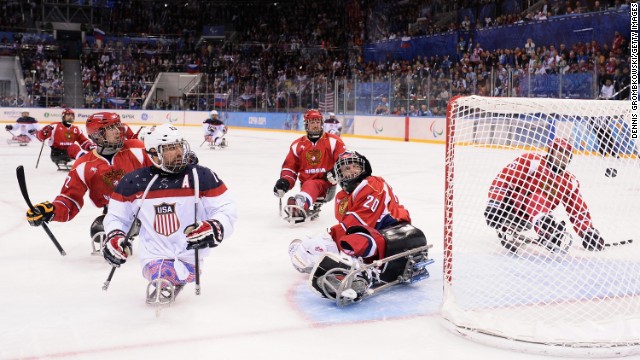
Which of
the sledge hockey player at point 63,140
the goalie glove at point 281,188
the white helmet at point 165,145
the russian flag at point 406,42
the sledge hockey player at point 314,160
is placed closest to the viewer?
the white helmet at point 165,145

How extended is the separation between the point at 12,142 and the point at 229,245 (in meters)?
10.8

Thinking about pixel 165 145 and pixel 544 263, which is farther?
pixel 544 263

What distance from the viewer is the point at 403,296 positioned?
10.5 feet

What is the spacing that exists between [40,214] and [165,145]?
1.05 m

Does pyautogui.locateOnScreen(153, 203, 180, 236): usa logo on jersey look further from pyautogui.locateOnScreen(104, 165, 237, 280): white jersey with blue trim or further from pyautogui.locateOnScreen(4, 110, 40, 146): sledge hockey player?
pyautogui.locateOnScreen(4, 110, 40, 146): sledge hockey player

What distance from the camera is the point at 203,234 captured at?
2.77 meters

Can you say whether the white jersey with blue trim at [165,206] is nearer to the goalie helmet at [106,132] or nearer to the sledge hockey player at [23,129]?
the goalie helmet at [106,132]

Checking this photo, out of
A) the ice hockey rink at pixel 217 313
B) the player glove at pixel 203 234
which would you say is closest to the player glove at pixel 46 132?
the ice hockey rink at pixel 217 313

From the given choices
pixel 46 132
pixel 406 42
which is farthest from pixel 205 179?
pixel 406 42

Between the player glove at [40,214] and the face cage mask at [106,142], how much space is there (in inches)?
21.9

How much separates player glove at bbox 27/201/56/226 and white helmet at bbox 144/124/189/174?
36.8 inches

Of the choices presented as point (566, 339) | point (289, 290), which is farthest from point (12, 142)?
point (566, 339)

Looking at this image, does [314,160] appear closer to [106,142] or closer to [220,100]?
[106,142]

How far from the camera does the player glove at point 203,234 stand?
2.76 metres
